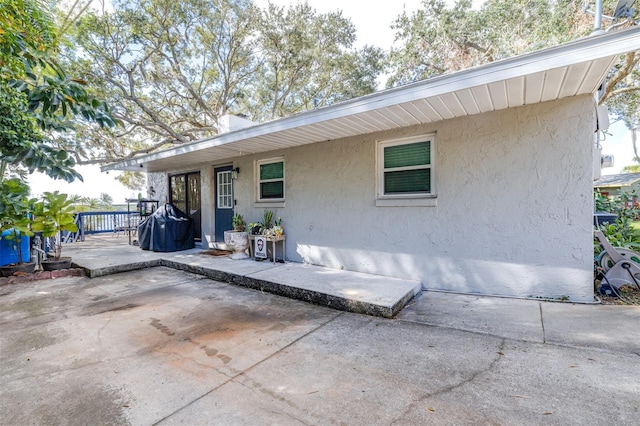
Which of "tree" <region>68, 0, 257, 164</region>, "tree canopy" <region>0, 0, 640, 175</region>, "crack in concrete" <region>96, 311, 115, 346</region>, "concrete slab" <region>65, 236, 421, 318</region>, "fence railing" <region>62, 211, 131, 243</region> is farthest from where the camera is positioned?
"fence railing" <region>62, 211, 131, 243</region>

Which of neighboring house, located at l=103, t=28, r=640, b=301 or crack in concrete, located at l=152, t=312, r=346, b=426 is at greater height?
neighboring house, located at l=103, t=28, r=640, b=301

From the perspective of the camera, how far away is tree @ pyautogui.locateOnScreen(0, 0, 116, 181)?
10.7 feet

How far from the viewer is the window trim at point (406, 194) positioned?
13.5 ft

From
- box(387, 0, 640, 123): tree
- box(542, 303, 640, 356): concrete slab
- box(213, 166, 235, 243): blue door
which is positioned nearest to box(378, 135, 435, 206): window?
box(542, 303, 640, 356): concrete slab

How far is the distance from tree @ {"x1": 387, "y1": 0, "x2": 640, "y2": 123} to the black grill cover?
30.8 ft

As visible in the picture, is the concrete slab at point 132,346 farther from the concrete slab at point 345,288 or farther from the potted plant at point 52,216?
the potted plant at point 52,216

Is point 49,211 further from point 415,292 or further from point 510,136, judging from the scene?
point 510,136

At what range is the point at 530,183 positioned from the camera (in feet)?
11.5

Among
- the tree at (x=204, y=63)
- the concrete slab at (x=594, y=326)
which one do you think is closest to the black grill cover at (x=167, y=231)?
the tree at (x=204, y=63)

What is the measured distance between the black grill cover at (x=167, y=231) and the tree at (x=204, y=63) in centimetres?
579

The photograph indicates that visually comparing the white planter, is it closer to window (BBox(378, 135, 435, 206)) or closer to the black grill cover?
the black grill cover

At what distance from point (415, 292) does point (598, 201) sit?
578 centimetres

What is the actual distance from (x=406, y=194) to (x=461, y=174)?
0.82m

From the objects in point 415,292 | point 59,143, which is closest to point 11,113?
point 415,292
